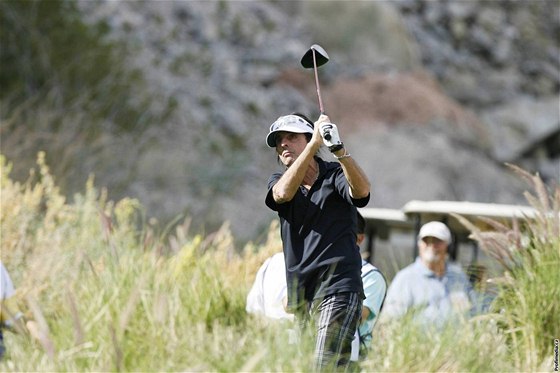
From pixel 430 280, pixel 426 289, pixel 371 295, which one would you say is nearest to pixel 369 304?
pixel 371 295

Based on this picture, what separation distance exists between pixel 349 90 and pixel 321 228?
90.4 feet

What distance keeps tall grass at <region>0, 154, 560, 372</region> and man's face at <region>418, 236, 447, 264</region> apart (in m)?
1.21

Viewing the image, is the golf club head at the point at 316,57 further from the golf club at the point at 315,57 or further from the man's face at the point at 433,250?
the man's face at the point at 433,250

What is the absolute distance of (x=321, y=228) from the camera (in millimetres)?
5207

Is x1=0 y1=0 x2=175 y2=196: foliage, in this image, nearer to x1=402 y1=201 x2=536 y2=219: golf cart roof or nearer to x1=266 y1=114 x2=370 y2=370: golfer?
x1=402 y1=201 x2=536 y2=219: golf cart roof

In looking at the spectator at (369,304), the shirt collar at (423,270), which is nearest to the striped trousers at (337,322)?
the spectator at (369,304)

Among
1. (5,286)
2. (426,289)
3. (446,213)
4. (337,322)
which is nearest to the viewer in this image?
(337,322)

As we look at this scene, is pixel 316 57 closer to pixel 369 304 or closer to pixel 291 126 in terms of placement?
pixel 291 126

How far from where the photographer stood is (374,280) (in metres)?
5.94

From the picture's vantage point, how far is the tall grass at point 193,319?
429 centimetres

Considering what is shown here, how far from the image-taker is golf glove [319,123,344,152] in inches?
191

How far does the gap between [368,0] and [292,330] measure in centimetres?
3051

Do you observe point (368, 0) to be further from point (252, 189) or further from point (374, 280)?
point (374, 280)

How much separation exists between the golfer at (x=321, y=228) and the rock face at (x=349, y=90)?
16025 millimetres
